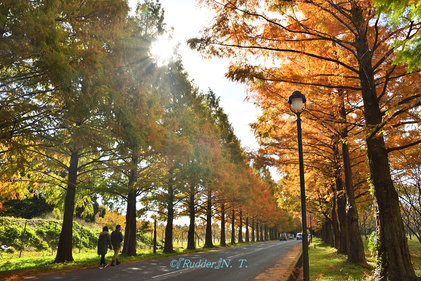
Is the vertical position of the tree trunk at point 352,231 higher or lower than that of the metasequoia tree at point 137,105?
lower

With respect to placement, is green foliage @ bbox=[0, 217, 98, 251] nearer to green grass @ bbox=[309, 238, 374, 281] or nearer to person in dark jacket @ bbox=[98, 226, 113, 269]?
person in dark jacket @ bbox=[98, 226, 113, 269]

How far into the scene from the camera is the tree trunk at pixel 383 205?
5.50m

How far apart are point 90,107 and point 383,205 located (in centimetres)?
841

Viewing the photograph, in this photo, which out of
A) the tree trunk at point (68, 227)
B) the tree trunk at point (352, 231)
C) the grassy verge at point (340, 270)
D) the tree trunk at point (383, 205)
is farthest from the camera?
the tree trunk at point (68, 227)

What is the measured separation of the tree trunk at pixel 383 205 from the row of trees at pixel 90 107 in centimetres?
657

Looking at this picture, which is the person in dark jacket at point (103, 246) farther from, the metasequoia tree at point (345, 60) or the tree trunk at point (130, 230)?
the metasequoia tree at point (345, 60)

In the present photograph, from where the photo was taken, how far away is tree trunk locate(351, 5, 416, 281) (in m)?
5.50

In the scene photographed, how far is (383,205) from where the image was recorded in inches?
233

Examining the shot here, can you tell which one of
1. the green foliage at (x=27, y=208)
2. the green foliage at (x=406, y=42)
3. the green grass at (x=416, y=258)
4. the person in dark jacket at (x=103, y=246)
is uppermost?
the green foliage at (x=406, y=42)

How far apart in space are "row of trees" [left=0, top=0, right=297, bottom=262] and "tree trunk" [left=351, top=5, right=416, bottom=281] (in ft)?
21.6

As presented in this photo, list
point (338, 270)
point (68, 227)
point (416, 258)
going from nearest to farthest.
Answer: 1. point (338, 270)
2. point (68, 227)
3. point (416, 258)

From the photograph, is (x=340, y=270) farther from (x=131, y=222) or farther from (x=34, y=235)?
(x=34, y=235)

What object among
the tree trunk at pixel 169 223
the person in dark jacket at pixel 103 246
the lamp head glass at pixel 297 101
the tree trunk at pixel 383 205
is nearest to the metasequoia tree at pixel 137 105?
the tree trunk at pixel 169 223

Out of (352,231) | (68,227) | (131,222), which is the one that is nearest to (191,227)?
(131,222)
